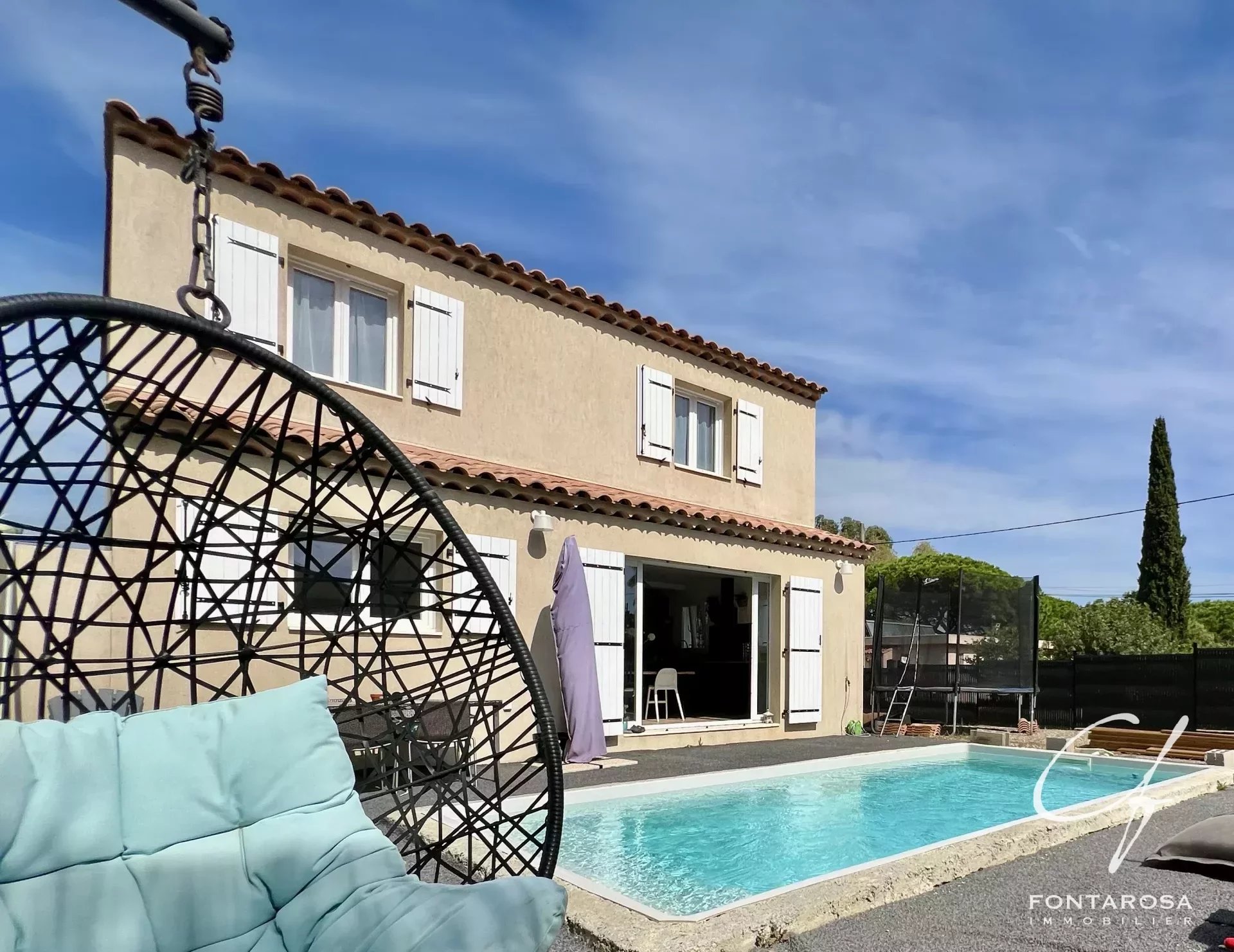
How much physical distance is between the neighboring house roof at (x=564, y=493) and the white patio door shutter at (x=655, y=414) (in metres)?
0.57

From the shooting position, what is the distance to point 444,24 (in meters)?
6.54

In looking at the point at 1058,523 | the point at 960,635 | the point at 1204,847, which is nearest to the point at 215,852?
the point at 1204,847

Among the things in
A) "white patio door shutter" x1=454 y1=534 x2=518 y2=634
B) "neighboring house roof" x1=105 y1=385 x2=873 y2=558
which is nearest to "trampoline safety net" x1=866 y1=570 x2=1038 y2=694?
"neighboring house roof" x1=105 y1=385 x2=873 y2=558

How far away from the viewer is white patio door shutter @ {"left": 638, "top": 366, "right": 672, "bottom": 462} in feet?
32.6

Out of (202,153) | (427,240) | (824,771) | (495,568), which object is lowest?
(824,771)

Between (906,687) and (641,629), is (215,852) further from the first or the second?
(906,687)

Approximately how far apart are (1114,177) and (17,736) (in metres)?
11.3

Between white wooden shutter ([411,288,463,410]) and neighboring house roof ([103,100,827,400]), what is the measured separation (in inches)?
19.0

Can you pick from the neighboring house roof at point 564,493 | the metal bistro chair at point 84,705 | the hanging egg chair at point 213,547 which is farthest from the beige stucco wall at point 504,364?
the metal bistro chair at point 84,705

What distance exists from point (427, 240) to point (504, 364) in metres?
1.35

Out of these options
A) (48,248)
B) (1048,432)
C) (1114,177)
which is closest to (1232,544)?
(1048,432)

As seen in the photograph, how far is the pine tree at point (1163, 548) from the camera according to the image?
69.2 ft

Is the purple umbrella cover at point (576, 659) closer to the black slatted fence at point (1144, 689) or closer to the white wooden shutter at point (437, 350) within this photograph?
the white wooden shutter at point (437, 350)

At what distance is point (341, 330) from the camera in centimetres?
767
